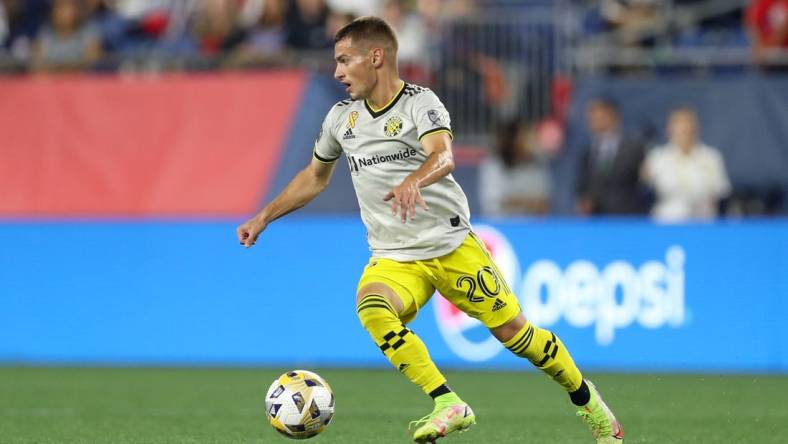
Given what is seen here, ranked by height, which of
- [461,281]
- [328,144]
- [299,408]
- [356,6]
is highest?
[356,6]

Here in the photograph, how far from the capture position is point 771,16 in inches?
613

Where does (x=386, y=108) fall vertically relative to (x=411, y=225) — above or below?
above

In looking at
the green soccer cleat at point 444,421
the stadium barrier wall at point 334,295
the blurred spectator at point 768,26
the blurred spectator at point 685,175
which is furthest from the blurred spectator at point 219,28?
the green soccer cleat at point 444,421

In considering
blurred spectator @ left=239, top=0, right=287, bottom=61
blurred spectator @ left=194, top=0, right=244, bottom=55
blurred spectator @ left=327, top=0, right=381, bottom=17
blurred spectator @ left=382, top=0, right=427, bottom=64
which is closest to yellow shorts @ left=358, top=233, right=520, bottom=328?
blurred spectator @ left=382, top=0, right=427, bottom=64

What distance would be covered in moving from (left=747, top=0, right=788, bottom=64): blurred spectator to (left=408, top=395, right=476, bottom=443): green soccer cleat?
9765 mm

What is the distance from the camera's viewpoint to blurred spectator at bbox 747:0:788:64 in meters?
15.5

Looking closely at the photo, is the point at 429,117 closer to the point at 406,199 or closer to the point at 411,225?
the point at 411,225

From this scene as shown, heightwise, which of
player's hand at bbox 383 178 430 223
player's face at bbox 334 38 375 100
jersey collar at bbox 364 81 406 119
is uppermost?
player's face at bbox 334 38 375 100

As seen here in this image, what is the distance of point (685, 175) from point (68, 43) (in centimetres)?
726

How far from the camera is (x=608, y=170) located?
47.0 ft

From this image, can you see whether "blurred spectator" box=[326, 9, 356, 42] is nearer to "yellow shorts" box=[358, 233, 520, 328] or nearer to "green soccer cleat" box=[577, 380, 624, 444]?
"yellow shorts" box=[358, 233, 520, 328]

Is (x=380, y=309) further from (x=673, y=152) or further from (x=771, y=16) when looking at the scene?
(x=771, y=16)

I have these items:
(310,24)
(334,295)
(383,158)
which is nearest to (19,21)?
(310,24)

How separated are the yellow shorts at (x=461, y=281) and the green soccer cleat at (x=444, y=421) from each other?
64 cm
